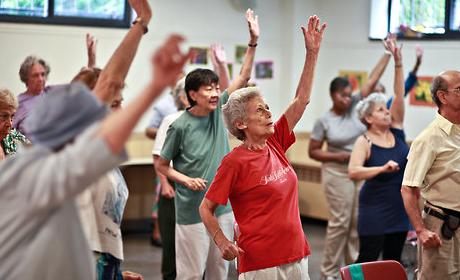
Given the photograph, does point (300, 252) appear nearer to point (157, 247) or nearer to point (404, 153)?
point (404, 153)

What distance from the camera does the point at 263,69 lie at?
9391mm

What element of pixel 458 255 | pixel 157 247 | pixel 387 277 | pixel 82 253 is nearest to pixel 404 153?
pixel 458 255

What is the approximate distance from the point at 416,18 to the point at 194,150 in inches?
182

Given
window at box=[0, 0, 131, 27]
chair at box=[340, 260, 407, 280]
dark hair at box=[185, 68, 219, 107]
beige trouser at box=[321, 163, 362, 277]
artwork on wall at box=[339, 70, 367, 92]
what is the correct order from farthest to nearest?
1. artwork on wall at box=[339, 70, 367, 92]
2. window at box=[0, 0, 131, 27]
3. beige trouser at box=[321, 163, 362, 277]
4. dark hair at box=[185, 68, 219, 107]
5. chair at box=[340, 260, 407, 280]

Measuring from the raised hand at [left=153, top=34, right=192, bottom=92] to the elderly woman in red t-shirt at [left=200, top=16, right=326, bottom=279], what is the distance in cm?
166

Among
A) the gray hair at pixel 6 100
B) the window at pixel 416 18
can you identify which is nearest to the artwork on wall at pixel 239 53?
the window at pixel 416 18

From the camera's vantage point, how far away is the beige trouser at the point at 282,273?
355 cm

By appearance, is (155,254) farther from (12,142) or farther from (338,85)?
(12,142)

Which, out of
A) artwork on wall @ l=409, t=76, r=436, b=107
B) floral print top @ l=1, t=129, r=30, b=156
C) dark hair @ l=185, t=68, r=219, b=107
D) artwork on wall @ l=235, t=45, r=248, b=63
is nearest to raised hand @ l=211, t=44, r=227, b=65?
dark hair @ l=185, t=68, r=219, b=107

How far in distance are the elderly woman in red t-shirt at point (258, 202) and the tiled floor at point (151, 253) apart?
2.40 metres

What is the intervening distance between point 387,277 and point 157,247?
14.5 feet

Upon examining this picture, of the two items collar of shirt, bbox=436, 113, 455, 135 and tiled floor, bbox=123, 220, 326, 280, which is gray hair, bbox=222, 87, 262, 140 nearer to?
collar of shirt, bbox=436, 113, 455, 135

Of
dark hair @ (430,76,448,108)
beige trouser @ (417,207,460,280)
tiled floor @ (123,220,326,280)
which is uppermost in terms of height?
dark hair @ (430,76,448,108)

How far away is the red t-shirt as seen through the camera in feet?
11.6
